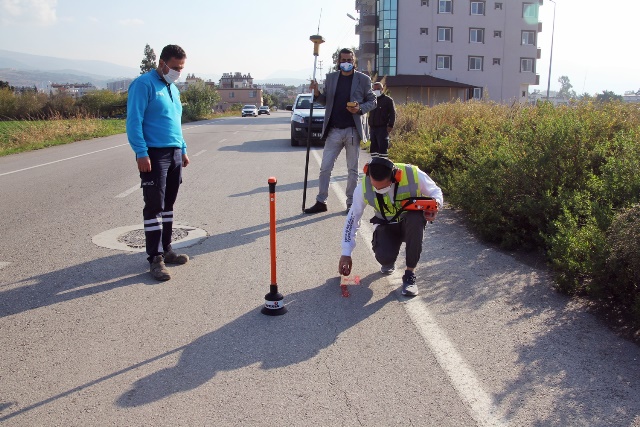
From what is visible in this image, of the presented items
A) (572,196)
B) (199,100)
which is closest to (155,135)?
(572,196)

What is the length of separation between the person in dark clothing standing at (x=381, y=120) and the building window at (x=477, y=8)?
56.9m

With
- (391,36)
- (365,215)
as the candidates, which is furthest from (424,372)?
(391,36)

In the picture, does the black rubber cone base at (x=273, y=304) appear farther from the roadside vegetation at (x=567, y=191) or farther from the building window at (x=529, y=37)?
the building window at (x=529, y=37)

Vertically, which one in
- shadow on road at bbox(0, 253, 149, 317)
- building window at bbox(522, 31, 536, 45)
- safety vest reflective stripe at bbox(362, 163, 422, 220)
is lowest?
shadow on road at bbox(0, 253, 149, 317)

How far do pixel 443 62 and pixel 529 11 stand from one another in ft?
36.7

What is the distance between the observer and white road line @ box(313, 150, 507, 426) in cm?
314

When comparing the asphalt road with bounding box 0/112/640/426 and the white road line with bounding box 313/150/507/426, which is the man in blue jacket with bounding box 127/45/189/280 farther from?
the white road line with bounding box 313/150/507/426

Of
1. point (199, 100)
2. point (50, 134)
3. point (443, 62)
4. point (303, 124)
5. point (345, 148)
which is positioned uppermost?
point (443, 62)

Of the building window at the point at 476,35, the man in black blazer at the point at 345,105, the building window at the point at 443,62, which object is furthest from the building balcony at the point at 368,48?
the man in black blazer at the point at 345,105

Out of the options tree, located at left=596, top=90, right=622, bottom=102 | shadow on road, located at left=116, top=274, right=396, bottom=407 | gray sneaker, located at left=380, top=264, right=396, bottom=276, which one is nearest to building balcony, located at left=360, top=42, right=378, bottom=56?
tree, located at left=596, top=90, right=622, bottom=102

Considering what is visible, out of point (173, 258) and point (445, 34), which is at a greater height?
point (445, 34)

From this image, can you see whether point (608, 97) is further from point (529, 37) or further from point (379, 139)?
point (529, 37)

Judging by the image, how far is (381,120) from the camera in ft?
31.7

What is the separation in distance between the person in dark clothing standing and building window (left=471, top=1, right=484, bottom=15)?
187 ft
